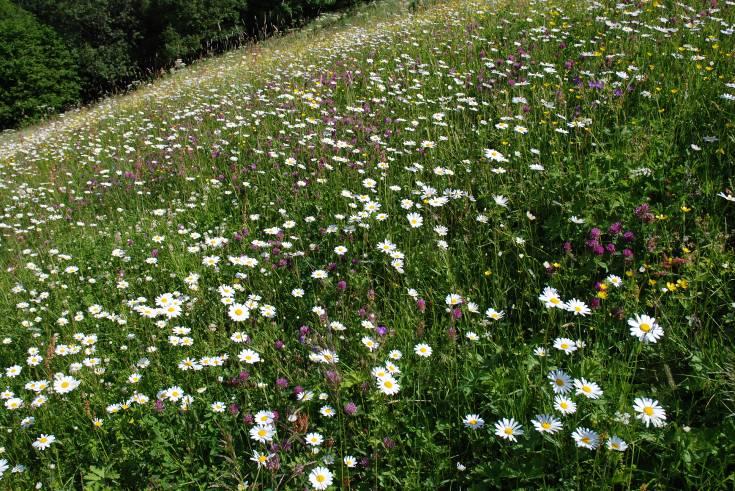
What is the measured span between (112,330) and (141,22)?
2757cm

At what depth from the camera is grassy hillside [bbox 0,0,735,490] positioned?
→ 6.71 ft

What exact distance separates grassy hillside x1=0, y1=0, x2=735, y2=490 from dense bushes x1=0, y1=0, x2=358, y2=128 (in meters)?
19.7

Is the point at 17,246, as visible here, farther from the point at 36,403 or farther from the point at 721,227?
the point at 721,227

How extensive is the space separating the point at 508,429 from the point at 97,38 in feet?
97.7

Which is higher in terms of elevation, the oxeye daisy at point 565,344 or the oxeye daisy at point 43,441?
the oxeye daisy at point 43,441

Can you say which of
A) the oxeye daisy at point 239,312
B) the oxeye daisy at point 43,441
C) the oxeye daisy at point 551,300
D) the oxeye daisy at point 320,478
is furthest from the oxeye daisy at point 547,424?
the oxeye daisy at point 43,441

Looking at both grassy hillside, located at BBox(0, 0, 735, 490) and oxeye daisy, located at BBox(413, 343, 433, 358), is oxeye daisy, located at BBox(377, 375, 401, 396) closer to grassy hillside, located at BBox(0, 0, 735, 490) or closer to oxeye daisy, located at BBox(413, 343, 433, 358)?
grassy hillside, located at BBox(0, 0, 735, 490)

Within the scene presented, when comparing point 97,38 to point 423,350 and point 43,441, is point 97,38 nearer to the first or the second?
point 43,441

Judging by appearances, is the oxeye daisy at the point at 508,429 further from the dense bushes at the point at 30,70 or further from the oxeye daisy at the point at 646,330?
the dense bushes at the point at 30,70

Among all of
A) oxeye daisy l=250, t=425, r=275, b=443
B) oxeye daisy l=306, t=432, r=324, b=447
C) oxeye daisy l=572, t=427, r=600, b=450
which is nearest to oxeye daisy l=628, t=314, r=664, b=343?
oxeye daisy l=572, t=427, r=600, b=450

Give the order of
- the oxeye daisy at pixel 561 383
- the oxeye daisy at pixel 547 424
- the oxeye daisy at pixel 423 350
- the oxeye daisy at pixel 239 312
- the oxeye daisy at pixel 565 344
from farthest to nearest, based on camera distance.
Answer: the oxeye daisy at pixel 239 312 < the oxeye daisy at pixel 423 350 < the oxeye daisy at pixel 565 344 < the oxeye daisy at pixel 561 383 < the oxeye daisy at pixel 547 424

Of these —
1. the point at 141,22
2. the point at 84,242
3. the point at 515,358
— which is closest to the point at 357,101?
the point at 84,242

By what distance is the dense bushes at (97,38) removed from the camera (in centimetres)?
2219

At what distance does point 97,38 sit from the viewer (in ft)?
83.1
